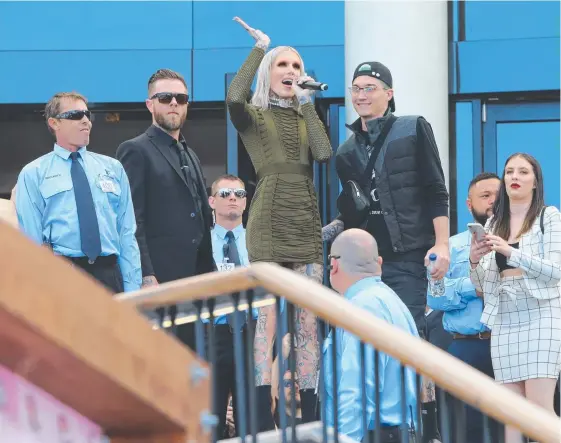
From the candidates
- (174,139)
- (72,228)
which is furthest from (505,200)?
(72,228)

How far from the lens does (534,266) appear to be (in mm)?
5812

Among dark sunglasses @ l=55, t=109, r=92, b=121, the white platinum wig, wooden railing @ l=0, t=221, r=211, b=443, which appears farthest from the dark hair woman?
wooden railing @ l=0, t=221, r=211, b=443

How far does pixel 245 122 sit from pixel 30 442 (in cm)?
422

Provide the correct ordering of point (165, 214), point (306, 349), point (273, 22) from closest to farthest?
point (306, 349)
point (165, 214)
point (273, 22)

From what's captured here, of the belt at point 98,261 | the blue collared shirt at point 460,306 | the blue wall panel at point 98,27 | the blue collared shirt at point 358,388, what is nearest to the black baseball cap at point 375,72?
the blue collared shirt at point 460,306

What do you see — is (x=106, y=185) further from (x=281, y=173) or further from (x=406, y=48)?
(x=406, y=48)

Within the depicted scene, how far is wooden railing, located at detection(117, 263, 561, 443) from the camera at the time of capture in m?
2.88

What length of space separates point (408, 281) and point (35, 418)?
4130 millimetres

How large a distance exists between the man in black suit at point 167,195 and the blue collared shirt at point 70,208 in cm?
26

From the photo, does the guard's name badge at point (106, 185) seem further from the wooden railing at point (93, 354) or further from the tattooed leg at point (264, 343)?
the wooden railing at point (93, 354)

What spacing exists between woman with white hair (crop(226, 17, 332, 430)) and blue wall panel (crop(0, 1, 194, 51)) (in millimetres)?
A: 3475

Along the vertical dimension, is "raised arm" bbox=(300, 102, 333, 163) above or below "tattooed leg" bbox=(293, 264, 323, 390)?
above

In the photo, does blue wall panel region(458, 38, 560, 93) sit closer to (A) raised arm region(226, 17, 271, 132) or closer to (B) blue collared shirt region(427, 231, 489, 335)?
(B) blue collared shirt region(427, 231, 489, 335)

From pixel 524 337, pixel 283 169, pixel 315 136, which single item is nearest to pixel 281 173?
pixel 283 169
